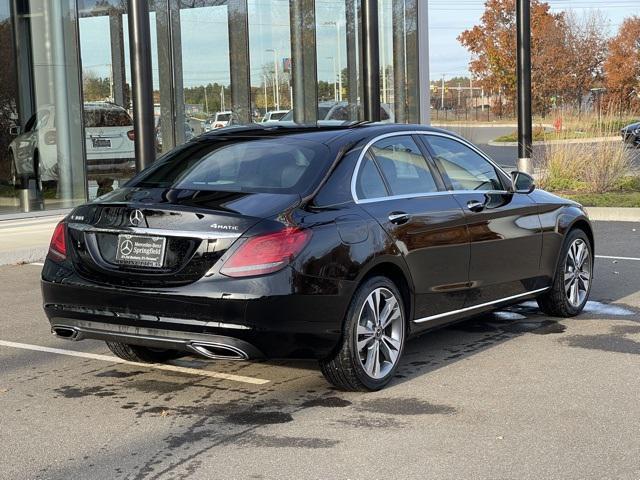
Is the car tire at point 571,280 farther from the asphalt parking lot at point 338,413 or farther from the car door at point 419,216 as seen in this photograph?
the car door at point 419,216

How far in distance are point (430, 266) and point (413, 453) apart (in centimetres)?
192

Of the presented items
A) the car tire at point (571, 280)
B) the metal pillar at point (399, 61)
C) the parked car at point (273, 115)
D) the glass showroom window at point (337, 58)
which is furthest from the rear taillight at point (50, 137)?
the car tire at point (571, 280)

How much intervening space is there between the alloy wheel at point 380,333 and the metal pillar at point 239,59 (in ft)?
46.4

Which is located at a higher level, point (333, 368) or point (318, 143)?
point (318, 143)

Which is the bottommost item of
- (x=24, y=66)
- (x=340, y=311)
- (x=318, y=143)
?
(x=340, y=311)

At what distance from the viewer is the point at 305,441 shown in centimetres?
520

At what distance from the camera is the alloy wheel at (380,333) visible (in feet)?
20.0

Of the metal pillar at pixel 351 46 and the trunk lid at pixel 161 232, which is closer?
the trunk lid at pixel 161 232

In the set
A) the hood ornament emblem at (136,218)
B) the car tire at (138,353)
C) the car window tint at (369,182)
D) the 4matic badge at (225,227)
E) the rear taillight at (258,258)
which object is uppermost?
the car window tint at (369,182)

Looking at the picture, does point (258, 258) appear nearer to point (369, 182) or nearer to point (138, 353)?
point (369, 182)

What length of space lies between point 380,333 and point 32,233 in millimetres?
9347

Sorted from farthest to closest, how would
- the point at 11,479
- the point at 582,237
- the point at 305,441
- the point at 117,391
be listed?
the point at 582,237 < the point at 117,391 < the point at 305,441 < the point at 11,479

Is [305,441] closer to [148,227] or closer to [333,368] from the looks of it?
[333,368]

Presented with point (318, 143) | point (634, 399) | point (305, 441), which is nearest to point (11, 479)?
point (305, 441)
